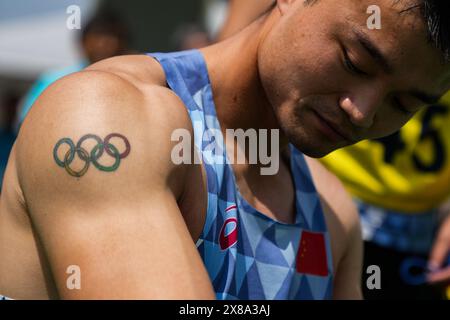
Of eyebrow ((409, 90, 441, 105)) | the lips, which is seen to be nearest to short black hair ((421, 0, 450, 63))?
eyebrow ((409, 90, 441, 105))

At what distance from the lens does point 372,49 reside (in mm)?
1542

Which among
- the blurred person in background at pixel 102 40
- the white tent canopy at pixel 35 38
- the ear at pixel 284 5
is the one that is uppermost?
the white tent canopy at pixel 35 38

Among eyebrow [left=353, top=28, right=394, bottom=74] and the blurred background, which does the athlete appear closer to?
eyebrow [left=353, top=28, right=394, bottom=74]

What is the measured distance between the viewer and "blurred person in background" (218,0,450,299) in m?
2.79

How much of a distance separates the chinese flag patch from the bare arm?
0.50 metres

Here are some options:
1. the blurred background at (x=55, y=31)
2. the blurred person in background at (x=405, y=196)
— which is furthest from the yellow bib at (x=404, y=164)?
the blurred background at (x=55, y=31)

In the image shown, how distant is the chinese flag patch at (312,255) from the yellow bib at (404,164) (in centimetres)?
93

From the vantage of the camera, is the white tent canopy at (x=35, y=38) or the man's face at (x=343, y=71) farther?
the white tent canopy at (x=35, y=38)

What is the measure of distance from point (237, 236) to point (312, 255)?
27 cm

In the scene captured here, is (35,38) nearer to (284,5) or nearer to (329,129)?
(284,5)

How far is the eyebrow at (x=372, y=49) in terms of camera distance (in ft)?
5.04

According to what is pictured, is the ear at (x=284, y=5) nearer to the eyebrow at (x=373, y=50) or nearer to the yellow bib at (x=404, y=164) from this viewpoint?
the eyebrow at (x=373, y=50)

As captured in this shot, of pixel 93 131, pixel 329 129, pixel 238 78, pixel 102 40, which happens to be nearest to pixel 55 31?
pixel 102 40
